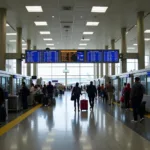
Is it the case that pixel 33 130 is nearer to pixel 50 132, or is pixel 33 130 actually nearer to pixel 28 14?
pixel 50 132

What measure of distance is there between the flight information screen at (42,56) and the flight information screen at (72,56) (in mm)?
561

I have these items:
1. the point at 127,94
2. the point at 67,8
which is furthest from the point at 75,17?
the point at 127,94

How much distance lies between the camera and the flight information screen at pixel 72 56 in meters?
22.5

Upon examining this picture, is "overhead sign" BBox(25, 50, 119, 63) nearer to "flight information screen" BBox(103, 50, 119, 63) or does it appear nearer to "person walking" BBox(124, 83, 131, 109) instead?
"flight information screen" BBox(103, 50, 119, 63)

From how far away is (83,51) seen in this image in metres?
22.7

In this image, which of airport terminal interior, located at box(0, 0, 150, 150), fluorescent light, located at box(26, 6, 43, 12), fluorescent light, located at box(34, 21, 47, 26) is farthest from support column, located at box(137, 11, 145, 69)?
fluorescent light, located at box(34, 21, 47, 26)

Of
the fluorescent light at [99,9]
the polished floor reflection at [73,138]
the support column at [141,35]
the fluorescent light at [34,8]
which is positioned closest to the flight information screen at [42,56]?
the fluorescent light at [34,8]

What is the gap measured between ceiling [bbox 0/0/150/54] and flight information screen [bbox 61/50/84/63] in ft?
7.93

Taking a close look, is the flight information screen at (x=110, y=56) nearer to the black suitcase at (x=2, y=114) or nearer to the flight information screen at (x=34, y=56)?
the flight information screen at (x=34, y=56)

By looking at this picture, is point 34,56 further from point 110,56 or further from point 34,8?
point 110,56

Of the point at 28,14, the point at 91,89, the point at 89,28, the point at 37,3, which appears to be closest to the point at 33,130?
the point at 91,89

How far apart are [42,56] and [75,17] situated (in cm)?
408

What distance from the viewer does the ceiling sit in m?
17.7

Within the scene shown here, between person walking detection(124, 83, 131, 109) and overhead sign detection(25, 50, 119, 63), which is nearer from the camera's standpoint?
person walking detection(124, 83, 131, 109)
